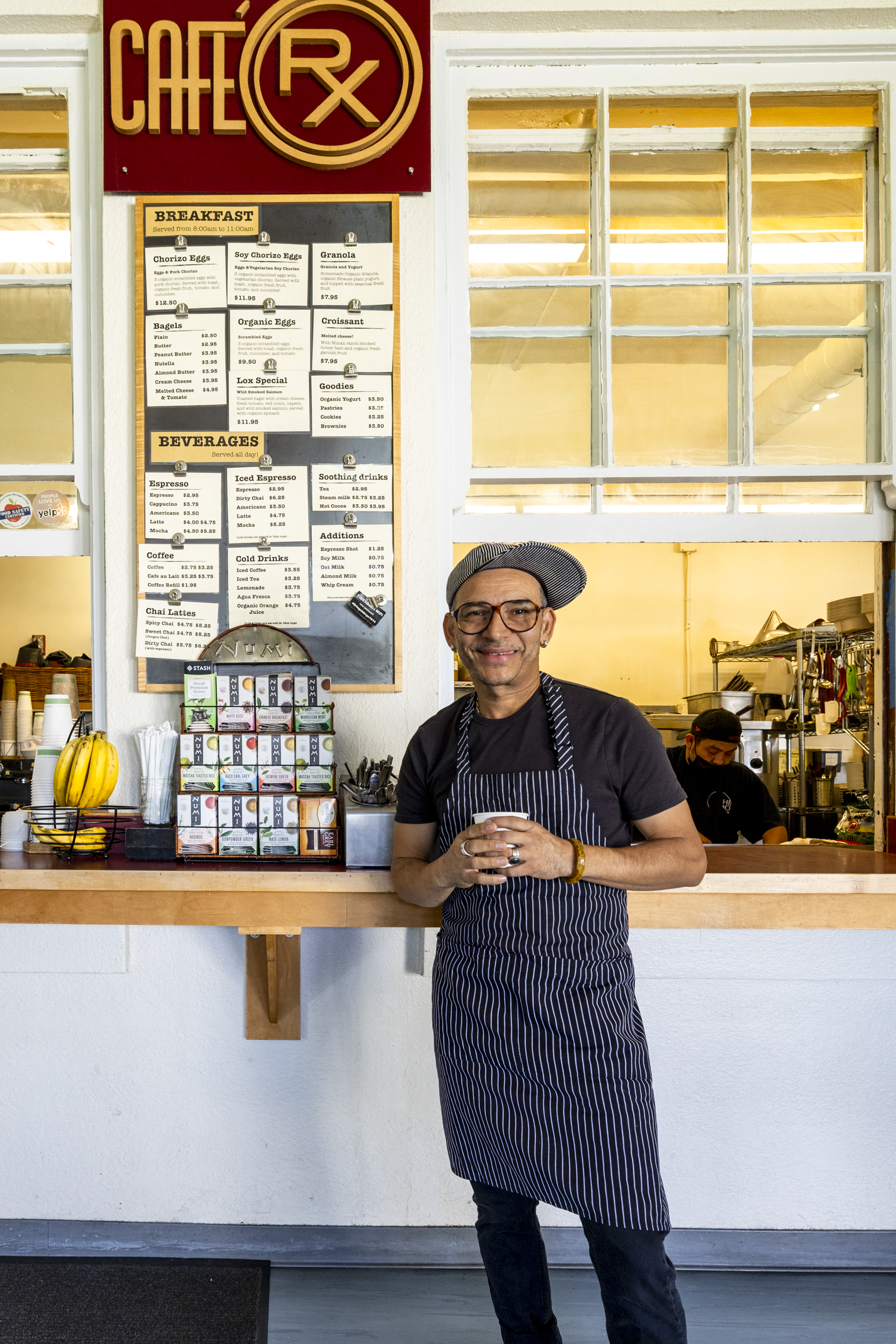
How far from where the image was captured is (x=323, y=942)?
2.46 m

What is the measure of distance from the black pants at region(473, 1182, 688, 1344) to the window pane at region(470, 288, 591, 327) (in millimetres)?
2044

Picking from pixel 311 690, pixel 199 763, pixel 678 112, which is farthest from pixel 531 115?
pixel 199 763

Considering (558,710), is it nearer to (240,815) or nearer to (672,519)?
(240,815)

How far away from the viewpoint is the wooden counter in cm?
192

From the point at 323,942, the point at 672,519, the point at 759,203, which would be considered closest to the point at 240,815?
the point at 323,942

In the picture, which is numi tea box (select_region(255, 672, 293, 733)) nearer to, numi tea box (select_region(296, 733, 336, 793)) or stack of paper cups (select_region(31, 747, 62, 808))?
numi tea box (select_region(296, 733, 336, 793))

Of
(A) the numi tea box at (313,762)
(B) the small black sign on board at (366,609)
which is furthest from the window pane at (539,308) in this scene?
(A) the numi tea box at (313,762)

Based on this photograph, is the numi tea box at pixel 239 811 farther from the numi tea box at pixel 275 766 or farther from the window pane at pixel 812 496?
the window pane at pixel 812 496

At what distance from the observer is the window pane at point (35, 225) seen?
256cm

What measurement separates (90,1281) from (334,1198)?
1.99ft

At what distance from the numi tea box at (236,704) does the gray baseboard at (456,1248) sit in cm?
136

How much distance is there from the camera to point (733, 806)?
344 centimetres

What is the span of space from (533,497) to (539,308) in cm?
51

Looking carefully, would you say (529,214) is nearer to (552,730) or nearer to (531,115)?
(531,115)
